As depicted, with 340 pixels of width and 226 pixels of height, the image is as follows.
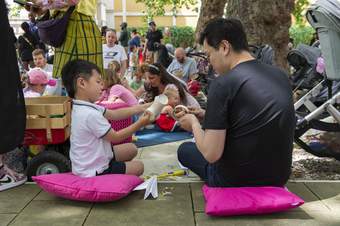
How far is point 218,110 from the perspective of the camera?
112 inches

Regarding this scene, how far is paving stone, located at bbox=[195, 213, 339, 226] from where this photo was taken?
113 inches

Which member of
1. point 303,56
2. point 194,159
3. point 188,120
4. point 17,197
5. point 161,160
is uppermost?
point 303,56

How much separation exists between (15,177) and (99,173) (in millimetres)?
808

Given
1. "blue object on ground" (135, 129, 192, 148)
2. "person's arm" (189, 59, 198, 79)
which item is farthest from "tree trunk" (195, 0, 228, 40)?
"blue object on ground" (135, 129, 192, 148)

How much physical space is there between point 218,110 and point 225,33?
523mm

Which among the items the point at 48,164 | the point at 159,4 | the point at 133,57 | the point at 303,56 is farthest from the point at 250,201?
the point at 159,4

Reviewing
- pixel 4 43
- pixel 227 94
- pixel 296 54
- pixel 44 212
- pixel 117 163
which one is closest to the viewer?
pixel 227 94

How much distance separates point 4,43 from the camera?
3.36 meters

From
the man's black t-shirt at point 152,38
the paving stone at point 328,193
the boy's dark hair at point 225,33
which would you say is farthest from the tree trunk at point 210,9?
the boy's dark hair at point 225,33

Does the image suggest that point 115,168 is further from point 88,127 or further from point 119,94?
point 119,94

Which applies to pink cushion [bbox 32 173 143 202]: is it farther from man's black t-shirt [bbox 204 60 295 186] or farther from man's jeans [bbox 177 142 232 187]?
man's black t-shirt [bbox 204 60 295 186]

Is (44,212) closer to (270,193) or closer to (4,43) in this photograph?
(4,43)

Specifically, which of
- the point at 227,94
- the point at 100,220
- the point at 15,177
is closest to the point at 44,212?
the point at 100,220

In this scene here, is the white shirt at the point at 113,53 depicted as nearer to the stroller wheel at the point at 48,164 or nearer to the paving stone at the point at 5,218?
the stroller wheel at the point at 48,164
